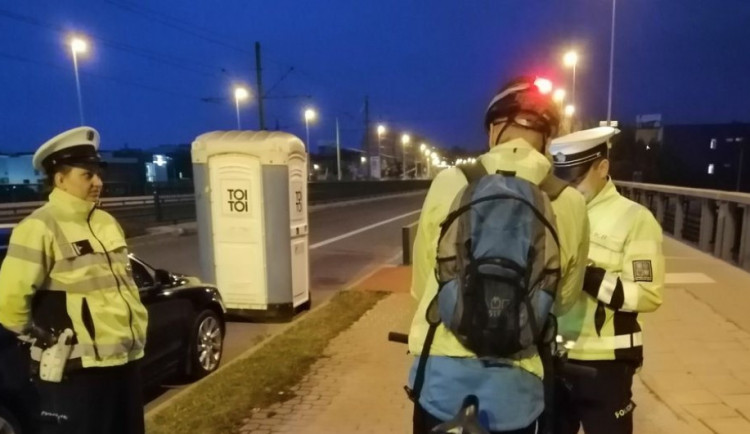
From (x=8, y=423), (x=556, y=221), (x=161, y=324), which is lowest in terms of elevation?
(x=8, y=423)

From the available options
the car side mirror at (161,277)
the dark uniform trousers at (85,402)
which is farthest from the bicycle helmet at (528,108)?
the car side mirror at (161,277)

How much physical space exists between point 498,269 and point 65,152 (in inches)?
90.7

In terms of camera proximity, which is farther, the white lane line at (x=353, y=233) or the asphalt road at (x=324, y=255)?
the white lane line at (x=353, y=233)

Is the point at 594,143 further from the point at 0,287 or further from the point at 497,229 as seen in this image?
the point at 0,287

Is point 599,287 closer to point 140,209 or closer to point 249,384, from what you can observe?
point 249,384

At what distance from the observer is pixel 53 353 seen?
2740mm

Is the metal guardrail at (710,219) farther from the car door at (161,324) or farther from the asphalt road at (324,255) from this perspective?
the car door at (161,324)

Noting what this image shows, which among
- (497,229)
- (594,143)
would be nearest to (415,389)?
(497,229)

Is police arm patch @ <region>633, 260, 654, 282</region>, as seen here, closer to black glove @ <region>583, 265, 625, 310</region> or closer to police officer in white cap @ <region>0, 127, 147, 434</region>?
black glove @ <region>583, 265, 625, 310</region>

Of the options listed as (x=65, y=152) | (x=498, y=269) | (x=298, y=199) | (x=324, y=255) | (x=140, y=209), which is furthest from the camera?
(x=140, y=209)

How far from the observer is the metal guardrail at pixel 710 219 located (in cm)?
1013

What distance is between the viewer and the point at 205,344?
20.0 ft

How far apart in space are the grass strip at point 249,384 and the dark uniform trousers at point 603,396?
2648 millimetres

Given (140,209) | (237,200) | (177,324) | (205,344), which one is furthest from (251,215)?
(140,209)
